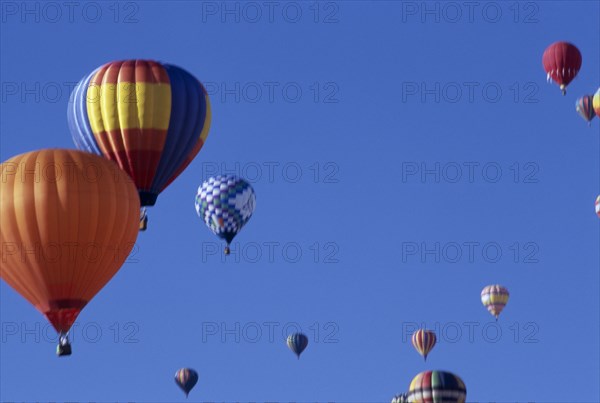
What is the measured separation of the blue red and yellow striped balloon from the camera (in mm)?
61406

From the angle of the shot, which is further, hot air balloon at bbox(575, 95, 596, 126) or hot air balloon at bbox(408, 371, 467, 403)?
hot air balloon at bbox(575, 95, 596, 126)

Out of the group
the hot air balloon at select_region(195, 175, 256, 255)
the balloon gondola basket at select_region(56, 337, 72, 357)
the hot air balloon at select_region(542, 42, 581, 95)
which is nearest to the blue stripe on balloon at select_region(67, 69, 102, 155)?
the balloon gondola basket at select_region(56, 337, 72, 357)

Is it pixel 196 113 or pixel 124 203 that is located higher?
pixel 196 113

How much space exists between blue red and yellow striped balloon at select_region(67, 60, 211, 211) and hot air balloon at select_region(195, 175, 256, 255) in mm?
7713

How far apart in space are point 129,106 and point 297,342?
73.8ft

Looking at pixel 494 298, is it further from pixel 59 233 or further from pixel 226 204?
pixel 59 233

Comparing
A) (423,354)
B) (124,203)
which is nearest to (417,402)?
(423,354)

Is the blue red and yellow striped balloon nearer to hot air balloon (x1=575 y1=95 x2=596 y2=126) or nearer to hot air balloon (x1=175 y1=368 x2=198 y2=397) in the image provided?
hot air balloon (x1=175 y1=368 x2=198 y2=397)

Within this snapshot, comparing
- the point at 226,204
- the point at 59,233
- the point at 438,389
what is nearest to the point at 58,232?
the point at 59,233

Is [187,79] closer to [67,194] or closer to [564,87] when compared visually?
[67,194]

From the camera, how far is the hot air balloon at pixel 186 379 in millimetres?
78312

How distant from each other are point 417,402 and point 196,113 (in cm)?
1348

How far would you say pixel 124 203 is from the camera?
5588cm

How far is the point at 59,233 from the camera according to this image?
54.7 meters
